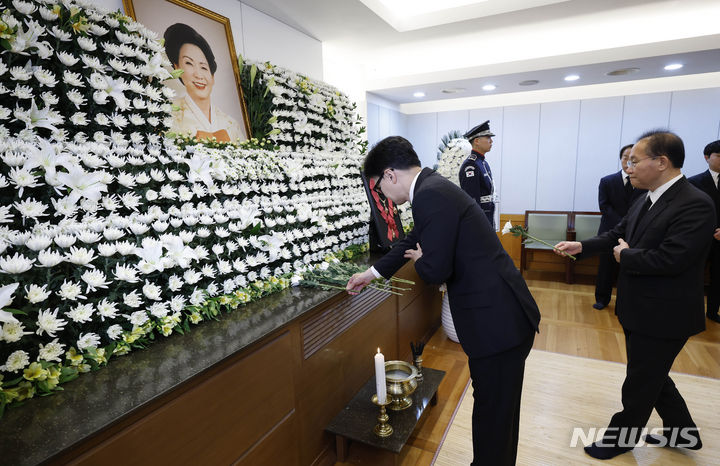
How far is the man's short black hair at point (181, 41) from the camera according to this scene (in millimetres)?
2082

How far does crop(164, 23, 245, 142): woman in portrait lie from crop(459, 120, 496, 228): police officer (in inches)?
84.3

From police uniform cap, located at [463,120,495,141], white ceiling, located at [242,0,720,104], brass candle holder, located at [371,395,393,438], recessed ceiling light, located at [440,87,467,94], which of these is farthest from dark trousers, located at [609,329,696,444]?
recessed ceiling light, located at [440,87,467,94]

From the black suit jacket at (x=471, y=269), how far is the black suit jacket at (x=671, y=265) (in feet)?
2.37

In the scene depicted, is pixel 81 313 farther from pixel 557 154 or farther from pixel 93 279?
pixel 557 154

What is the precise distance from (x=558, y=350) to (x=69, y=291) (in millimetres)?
3468

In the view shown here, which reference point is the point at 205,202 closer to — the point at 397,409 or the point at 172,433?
the point at 172,433

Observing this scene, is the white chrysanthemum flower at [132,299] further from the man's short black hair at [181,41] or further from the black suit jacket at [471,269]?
the man's short black hair at [181,41]

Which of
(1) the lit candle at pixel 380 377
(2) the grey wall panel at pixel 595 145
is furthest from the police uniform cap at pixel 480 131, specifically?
(2) the grey wall panel at pixel 595 145

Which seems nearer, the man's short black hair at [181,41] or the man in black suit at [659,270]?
the man in black suit at [659,270]

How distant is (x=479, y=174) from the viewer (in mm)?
3424

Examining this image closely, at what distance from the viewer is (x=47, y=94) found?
123cm

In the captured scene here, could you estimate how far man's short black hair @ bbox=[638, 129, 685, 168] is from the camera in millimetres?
1745

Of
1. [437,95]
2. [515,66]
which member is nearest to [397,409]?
[515,66]

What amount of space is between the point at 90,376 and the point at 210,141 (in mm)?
1306
